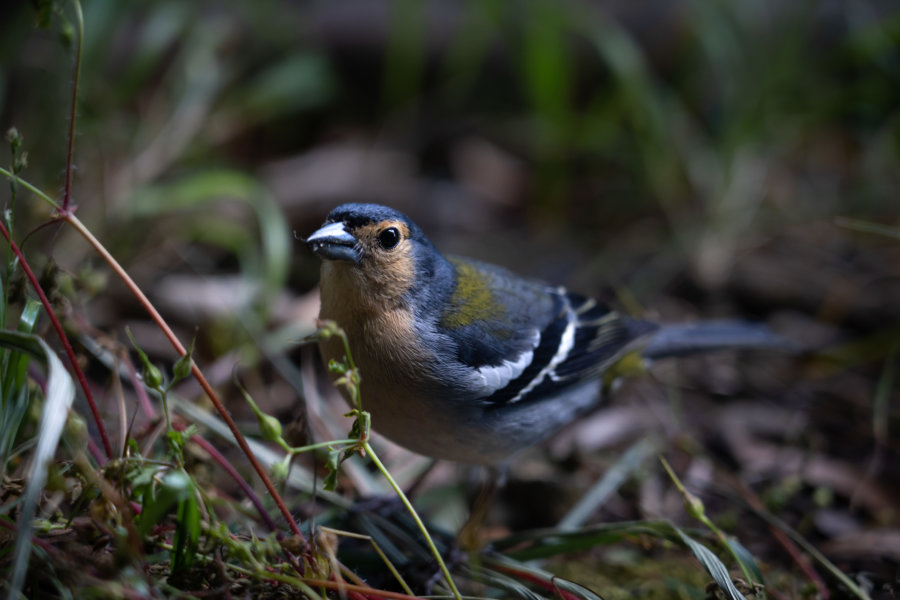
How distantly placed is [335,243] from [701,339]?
216cm

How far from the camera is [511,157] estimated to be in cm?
635

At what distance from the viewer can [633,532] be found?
104 inches

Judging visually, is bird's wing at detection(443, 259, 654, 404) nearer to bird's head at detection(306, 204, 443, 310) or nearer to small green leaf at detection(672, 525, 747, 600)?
bird's head at detection(306, 204, 443, 310)

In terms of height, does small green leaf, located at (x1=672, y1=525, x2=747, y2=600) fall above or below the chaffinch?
below

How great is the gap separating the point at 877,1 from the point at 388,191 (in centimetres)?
443

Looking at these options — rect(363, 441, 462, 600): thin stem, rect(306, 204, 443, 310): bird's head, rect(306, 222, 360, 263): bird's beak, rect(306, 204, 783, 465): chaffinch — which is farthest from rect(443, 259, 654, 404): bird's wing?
rect(363, 441, 462, 600): thin stem

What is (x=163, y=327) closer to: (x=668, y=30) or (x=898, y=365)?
(x=898, y=365)

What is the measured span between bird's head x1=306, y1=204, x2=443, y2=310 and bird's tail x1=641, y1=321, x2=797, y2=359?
5.11 feet

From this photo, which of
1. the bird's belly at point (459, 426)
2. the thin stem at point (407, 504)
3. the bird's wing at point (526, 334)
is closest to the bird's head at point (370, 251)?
the bird's wing at point (526, 334)

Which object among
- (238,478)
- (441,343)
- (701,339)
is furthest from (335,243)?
(701,339)

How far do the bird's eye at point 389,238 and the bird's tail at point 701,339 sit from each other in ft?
5.38

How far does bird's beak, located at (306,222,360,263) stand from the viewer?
2.32 metres

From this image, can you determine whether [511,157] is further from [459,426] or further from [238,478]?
[238,478]

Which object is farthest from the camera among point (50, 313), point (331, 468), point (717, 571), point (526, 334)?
point (526, 334)
